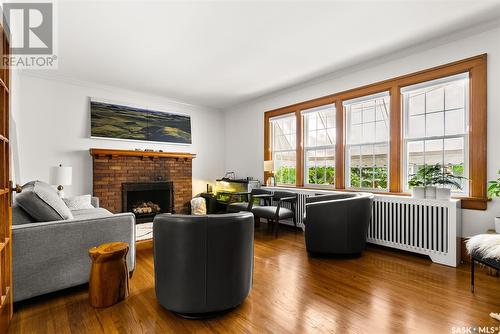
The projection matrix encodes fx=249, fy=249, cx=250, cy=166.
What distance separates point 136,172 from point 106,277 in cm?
347

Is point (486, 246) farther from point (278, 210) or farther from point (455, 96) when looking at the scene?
point (278, 210)

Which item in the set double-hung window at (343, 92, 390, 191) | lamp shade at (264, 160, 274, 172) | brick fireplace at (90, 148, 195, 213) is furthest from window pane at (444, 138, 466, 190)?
brick fireplace at (90, 148, 195, 213)

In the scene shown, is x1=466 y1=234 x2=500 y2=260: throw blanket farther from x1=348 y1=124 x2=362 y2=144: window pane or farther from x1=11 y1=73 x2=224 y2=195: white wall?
x1=11 y1=73 x2=224 y2=195: white wall

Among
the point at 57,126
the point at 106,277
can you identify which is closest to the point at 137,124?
the point at 57,126

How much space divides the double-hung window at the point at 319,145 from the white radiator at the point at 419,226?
3.66 feet

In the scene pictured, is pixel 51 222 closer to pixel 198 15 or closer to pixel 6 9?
pixel 6 9

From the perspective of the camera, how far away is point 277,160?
5367 millimetres

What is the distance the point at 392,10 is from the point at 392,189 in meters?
2.25

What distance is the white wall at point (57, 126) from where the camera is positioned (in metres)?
4.07

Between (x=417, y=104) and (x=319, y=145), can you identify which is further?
(x=319, y=145)

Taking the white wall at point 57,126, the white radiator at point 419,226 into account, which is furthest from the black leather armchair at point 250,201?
the white wall at point 57,126

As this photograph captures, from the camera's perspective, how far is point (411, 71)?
3352 millimetres

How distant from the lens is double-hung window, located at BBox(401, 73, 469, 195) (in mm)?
3020

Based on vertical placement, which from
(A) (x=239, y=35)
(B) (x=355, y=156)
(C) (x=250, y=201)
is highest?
(A) (x=239, y=35)
